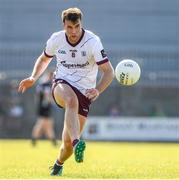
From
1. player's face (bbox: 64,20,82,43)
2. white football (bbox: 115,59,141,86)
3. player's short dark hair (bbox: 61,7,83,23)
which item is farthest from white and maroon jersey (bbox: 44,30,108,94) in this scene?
player's short dark hair (bbox: 61,7,83,23)

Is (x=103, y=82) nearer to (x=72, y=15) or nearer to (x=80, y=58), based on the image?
(x=80, y=58)

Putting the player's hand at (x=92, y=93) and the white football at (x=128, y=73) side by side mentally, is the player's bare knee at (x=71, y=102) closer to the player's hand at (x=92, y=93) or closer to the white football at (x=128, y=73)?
the player's hand at (x=92, y=93)

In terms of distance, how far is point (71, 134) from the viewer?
912cm

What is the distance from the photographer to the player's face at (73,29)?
9.30 m

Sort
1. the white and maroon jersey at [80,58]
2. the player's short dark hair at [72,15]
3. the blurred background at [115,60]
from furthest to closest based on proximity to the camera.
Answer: the blurred background at [115,60]
the white and maroon jersey at [80,58]
the player's short dark hair at [72,15]

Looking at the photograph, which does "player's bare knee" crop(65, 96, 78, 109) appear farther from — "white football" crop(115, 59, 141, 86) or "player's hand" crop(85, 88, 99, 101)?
"white football" crop(115, 59, 141, 86)

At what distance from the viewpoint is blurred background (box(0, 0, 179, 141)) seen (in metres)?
27.9

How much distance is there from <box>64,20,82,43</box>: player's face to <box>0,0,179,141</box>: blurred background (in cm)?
1818

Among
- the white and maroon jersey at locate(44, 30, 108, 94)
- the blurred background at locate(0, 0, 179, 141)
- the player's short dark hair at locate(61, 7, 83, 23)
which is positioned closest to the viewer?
the player's short dark hair at locate(61, 7, 83, 23)

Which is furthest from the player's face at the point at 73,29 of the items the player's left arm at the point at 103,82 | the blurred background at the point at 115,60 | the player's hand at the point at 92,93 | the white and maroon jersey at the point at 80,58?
the blurred background at the point at 115,60

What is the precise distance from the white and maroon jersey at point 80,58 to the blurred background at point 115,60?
58.5ft

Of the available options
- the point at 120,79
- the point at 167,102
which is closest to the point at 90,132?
the point at 167,102

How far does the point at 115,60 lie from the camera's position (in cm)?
2952

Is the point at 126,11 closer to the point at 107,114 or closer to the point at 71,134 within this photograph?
the point at 107,114
